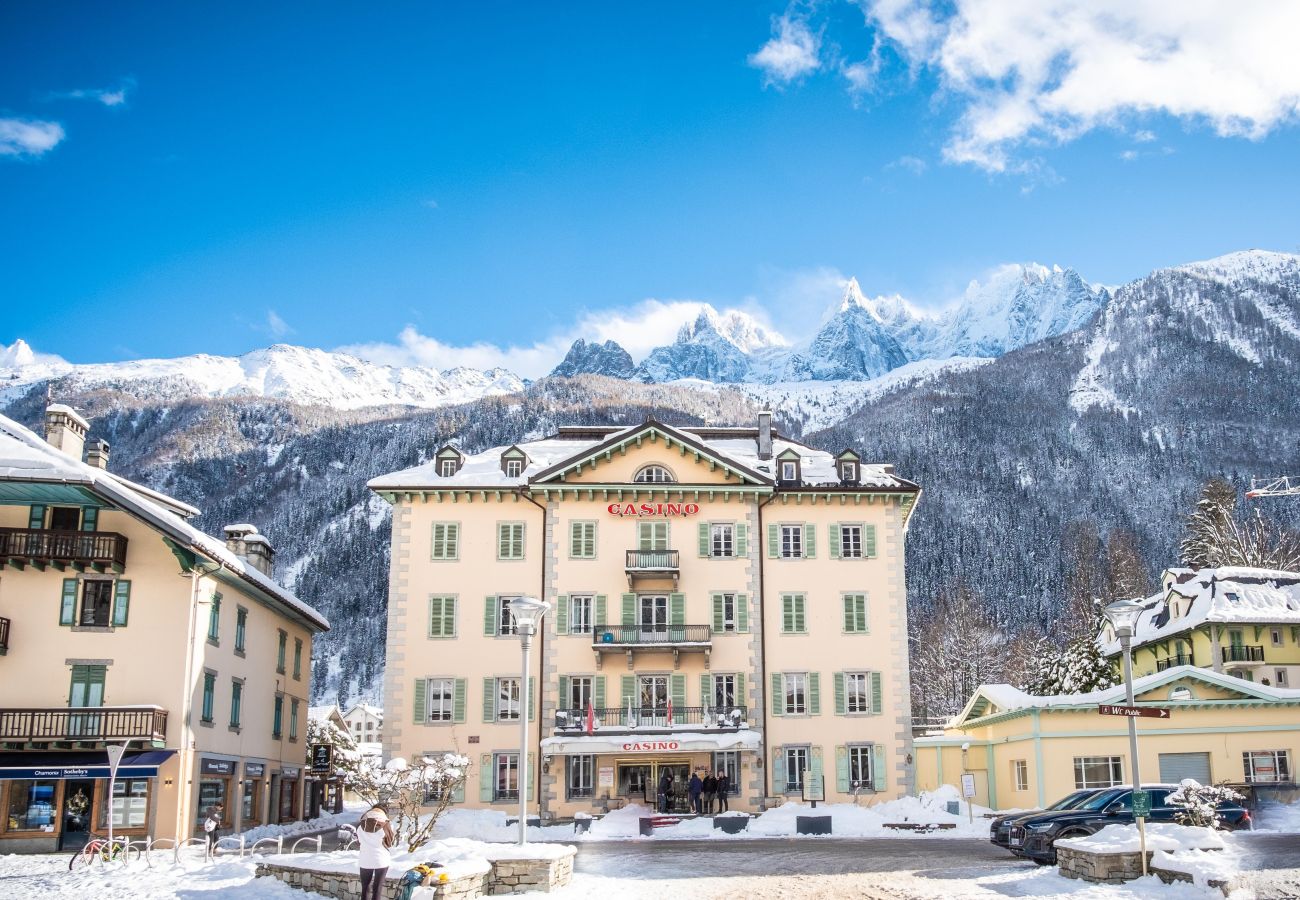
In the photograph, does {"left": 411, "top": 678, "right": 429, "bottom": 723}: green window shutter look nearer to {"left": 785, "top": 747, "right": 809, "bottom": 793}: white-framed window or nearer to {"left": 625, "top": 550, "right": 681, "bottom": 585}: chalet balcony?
{"left": 625, "top": 550, "right": 681, "bottom": 585}: chalet balcony

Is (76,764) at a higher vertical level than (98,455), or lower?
lower

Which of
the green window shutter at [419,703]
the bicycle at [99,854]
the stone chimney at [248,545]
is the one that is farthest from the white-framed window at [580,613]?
the bicycle at [99,854]

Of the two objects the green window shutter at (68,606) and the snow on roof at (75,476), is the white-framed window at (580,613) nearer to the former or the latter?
the snow on roof at (75,476)

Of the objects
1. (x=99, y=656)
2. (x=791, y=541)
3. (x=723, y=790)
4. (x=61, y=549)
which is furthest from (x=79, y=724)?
→ (x=791, y=541)

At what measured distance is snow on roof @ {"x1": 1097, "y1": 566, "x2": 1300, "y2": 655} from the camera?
67.3 metres

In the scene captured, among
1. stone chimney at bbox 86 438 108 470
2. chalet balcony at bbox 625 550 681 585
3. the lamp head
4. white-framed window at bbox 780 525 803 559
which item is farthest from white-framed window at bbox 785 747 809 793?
stone chimney at bbox 86 438 108 470

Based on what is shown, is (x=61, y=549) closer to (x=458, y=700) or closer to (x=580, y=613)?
(x=458, y=700)

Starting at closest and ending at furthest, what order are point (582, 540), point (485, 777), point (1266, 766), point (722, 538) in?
point (1266, 766), point (485, 777), point (582, 540), point (722, 538)

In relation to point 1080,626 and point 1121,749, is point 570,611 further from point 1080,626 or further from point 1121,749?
point 1080,626

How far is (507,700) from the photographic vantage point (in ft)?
150

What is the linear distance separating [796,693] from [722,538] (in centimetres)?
652

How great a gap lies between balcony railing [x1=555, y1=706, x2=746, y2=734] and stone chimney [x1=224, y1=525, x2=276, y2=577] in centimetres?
1416

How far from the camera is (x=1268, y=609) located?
67.9m

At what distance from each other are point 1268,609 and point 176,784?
58.1 metres
